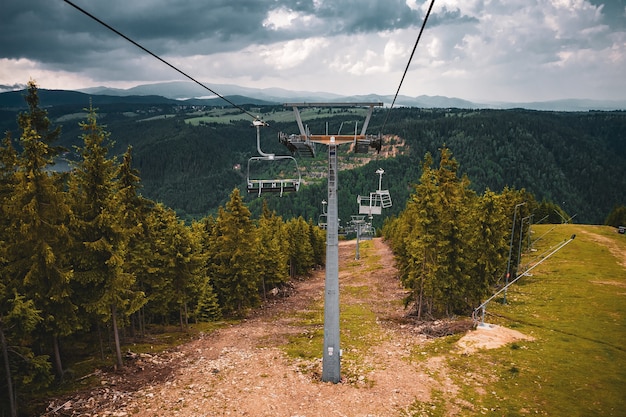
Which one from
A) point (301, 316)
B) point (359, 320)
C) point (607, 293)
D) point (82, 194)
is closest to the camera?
point (82, 194)

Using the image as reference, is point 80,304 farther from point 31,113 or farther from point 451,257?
point 451,257

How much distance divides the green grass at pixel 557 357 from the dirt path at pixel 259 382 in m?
2.67

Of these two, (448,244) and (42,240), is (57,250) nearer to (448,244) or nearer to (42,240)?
(42,240)

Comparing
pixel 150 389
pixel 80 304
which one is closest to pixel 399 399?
pixel 150 389

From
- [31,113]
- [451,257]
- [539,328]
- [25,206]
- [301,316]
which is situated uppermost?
[31,113]

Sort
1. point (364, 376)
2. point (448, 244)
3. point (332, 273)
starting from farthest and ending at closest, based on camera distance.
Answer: point (448, 244) < point (364, 376) < point (332, 273)

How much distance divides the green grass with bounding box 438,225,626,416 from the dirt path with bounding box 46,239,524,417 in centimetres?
267

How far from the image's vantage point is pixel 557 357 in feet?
80.6

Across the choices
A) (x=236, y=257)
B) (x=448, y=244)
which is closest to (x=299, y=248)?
(x=236, y=257)

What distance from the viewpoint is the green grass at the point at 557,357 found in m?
19.1

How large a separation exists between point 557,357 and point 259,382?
Result: 60.7 ft

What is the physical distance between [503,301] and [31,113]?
42.3 meters

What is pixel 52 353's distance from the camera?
21.4 metres

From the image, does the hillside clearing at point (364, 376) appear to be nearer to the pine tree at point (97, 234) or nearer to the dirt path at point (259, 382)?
the dirt path at point (259, 382)
